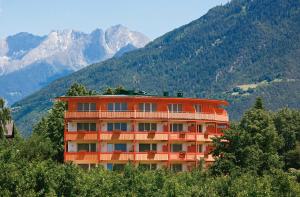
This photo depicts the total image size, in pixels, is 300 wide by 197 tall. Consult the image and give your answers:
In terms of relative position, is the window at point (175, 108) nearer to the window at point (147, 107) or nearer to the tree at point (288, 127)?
the window at point (147, 107)

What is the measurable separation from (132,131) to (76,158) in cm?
897

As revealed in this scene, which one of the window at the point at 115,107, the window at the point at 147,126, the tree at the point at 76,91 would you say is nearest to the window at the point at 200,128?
the window at the point at 147,126

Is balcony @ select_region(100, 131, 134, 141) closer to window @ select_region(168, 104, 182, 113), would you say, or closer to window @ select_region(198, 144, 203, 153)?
window @ select_region(168, 104, 182, 113)

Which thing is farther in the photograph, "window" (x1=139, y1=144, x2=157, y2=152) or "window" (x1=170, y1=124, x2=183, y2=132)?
"window" (x1=170, y1=124, x2=183, y2=132)

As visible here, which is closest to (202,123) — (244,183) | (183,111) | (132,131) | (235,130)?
(183,111)

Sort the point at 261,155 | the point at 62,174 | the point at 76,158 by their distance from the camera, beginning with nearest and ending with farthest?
the point at 62,174 → the point at 261,155 → the point at 76,158

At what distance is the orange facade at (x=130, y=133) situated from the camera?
112m

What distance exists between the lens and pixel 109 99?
11412 centimetres

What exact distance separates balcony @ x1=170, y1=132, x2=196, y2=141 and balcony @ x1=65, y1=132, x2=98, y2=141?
11.4m

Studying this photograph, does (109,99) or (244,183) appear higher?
(109,99)

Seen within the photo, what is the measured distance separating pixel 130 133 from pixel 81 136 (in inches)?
278

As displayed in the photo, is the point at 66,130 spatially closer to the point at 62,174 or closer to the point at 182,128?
the point at 182,128

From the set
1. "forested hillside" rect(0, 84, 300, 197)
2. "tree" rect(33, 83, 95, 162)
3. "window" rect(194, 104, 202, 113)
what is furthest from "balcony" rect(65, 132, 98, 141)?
"window" rect(194, 104, 202, 113)

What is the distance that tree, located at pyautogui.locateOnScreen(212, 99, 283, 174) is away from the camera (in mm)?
97188
